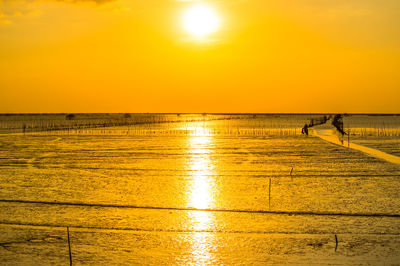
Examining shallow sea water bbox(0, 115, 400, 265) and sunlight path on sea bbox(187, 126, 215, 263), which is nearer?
shallow sea water bbox(0, 115, 400, 265)

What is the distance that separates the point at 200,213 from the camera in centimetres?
1435

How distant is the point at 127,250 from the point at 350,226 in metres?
6.65

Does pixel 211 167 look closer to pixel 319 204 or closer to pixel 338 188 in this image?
pixel 338 188

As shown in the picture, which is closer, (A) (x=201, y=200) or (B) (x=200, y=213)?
(B) (x=200, y=213)

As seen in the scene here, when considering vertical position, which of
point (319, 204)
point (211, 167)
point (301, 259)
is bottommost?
point (301, 259)

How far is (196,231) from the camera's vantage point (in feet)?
40.3

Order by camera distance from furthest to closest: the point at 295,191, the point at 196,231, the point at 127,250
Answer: the point at 295,191
the point at 196,231
the point at 127,250

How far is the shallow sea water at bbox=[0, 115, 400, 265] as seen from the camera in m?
10.6

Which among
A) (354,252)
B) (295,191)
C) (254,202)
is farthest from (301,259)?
(295,191)

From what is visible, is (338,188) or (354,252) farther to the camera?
(338,188)

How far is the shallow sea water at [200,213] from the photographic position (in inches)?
417

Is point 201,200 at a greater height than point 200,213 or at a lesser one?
greater

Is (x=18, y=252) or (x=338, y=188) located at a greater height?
(x=338, y=188)

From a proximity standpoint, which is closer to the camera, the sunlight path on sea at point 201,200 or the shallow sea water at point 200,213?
the shallow sea water at point 200,213
